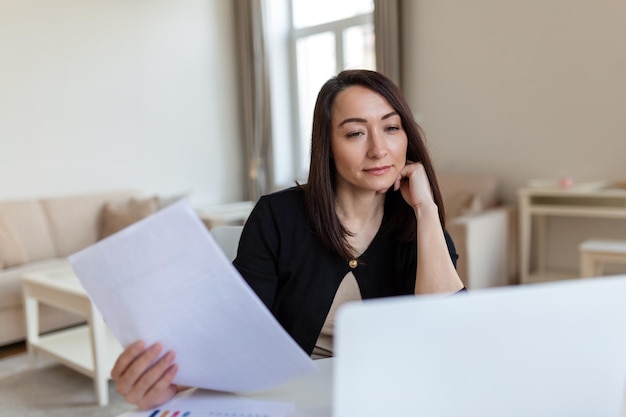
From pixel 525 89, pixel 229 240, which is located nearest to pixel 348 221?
pixel 229 240

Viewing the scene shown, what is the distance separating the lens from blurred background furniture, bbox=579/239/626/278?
9.11 feet

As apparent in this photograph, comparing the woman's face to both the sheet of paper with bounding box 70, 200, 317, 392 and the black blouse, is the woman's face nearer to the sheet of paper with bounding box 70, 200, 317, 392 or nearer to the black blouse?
the black blouse

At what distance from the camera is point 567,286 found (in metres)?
0.46

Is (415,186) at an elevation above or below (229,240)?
above

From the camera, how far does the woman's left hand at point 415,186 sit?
1042 millimetres

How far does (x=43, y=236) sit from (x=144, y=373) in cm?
359

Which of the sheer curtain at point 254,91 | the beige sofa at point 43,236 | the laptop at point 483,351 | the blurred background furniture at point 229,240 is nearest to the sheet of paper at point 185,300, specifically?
the laptop at point 483,351

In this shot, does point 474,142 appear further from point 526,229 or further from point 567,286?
point 567,286

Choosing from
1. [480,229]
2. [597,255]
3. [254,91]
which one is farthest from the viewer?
[254,91]

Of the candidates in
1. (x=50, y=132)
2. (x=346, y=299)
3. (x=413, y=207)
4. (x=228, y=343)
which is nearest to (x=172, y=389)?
(x=228, y=343)

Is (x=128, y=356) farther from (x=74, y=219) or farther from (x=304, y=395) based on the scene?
(x=74, y=219)

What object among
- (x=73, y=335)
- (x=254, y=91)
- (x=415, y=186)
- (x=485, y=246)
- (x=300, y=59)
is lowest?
(x=73, y=335)

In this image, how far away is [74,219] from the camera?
407 cm

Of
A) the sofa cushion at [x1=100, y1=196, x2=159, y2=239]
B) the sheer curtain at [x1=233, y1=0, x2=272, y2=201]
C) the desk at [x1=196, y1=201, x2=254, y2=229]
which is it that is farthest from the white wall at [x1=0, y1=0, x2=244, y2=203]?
the desk at [x1=196, y1=201, x2=254, y2=229]
